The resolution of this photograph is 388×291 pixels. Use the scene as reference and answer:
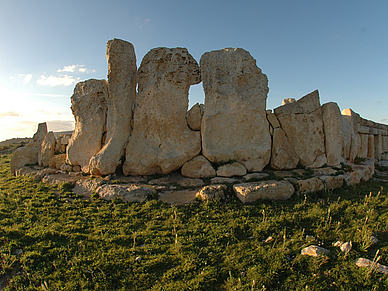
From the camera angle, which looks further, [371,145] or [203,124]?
[371,145]

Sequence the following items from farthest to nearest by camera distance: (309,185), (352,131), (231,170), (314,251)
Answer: (352,131)
(231,170)
(309,185)
(314,251)

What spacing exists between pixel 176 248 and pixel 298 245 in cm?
209

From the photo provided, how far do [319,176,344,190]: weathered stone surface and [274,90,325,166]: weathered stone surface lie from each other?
157 cm

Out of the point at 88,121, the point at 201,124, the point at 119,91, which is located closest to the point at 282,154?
the point at 201,124

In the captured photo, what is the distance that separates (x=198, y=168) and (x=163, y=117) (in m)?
2.38

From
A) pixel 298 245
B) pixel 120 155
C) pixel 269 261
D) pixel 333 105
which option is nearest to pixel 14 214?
pixel 120 155

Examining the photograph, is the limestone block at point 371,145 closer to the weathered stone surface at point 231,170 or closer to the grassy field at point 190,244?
the grassy field at point 190,244

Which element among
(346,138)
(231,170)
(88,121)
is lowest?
(231,170)

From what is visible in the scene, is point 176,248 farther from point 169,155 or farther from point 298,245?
point 169,155

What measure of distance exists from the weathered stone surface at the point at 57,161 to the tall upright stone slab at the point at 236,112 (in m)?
6.72

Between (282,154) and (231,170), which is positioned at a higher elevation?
(282,154)

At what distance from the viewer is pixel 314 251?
3.83 m

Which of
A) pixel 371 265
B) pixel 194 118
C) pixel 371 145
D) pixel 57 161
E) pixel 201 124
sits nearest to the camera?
pixel 371 265

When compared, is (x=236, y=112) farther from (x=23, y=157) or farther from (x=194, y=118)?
(x=23, y=157)
